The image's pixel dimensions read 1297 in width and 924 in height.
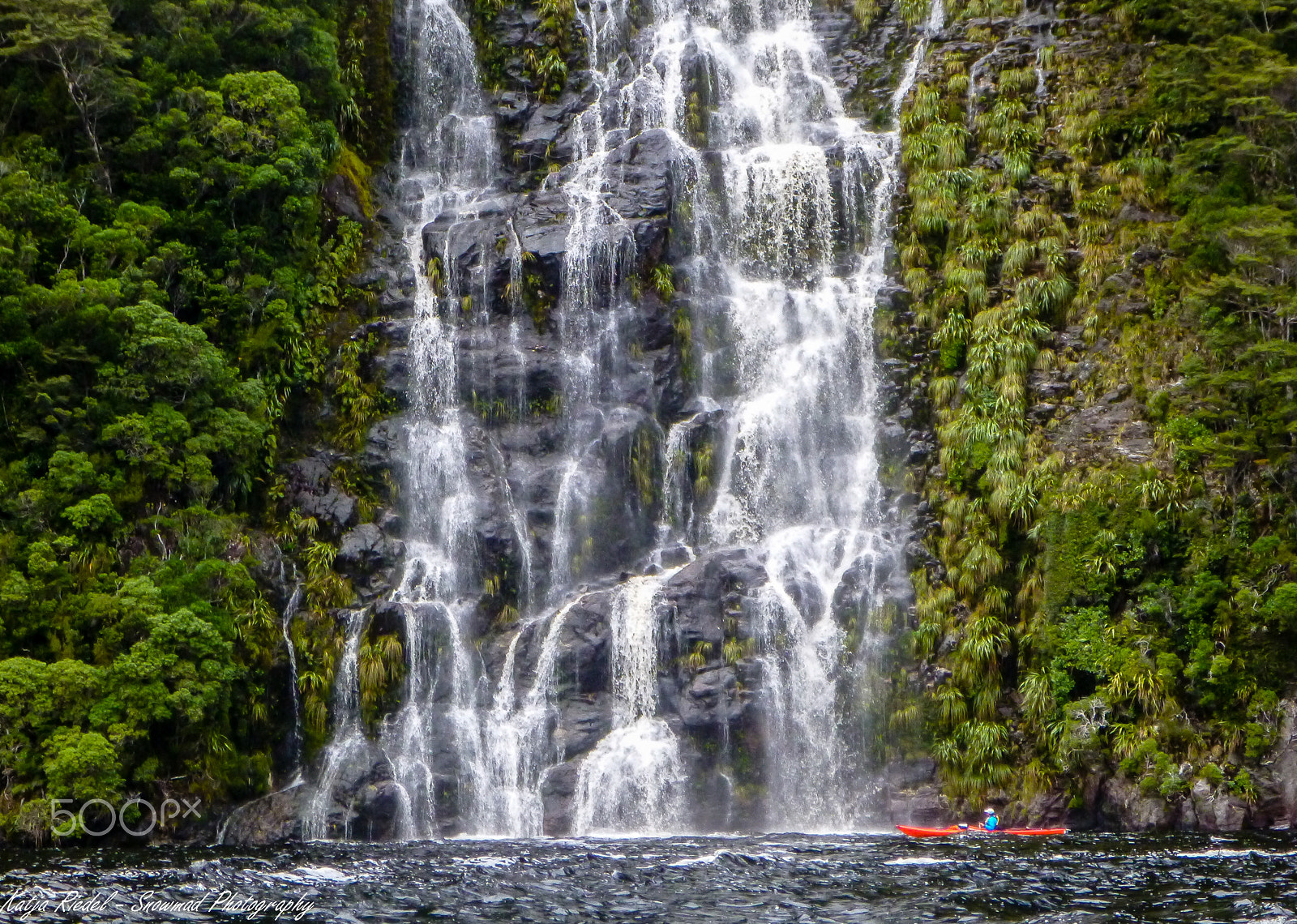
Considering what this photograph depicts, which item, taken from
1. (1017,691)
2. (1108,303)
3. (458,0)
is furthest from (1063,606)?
(458,0)

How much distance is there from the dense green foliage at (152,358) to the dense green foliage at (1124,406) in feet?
46.5

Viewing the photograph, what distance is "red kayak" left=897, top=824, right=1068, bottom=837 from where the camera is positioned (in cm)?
2030

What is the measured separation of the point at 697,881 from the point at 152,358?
52.6 ft

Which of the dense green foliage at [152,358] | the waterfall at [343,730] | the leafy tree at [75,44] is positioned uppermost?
the leafy tree at [75,44]

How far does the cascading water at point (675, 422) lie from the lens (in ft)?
77.3

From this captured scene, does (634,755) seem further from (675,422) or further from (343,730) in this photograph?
(675,422)

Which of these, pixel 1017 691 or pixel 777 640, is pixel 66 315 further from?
pixel 1017 691

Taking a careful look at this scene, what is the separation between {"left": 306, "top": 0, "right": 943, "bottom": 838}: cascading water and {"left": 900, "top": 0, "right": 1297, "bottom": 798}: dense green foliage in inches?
83.0

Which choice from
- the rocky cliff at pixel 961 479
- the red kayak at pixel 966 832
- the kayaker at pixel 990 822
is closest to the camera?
the red kayak at pixel 966 832

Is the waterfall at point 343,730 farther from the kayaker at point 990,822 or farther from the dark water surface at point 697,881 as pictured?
the kayaker at point 990,822

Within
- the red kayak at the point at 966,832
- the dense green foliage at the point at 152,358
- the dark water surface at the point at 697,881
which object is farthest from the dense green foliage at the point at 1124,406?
the dense green foliage at the point at 152,358

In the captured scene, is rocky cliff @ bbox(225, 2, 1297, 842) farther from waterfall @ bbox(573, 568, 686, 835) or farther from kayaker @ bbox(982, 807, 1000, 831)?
kayaker @ bbox(982, 807, 1000, 831)

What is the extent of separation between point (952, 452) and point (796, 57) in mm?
15191

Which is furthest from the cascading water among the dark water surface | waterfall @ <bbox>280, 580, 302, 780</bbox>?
the dark water surface
